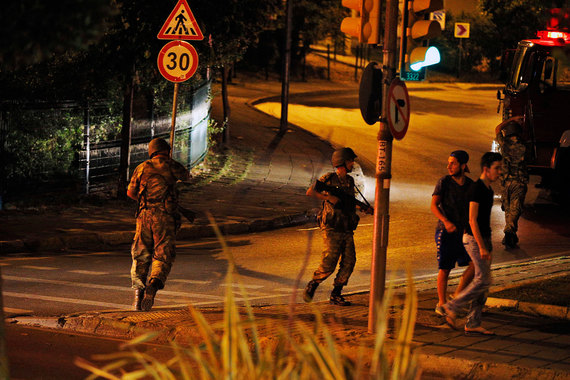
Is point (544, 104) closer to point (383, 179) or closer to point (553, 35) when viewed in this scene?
point (553, 35)

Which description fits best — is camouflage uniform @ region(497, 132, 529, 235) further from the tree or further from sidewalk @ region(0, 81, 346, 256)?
the tree

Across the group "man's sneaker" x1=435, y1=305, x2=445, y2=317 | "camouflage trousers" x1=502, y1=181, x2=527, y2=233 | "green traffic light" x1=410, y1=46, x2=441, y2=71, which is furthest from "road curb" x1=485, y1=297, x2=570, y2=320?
"camouflage trousers" x1=502, y1=181, x2=527, y2=233

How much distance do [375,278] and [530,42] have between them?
1125 centimetres

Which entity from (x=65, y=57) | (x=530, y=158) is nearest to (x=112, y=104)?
(x=65, y=57)

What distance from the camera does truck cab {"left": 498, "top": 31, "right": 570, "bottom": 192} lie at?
60.0 ft

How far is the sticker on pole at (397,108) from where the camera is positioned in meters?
8.43

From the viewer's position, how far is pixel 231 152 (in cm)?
2395

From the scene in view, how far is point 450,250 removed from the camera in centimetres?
927

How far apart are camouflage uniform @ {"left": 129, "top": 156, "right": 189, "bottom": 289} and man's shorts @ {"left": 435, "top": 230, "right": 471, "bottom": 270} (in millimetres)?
2641

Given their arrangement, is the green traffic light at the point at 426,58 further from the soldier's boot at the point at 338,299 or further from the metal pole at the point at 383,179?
the soldier's boot at the point at 338,299

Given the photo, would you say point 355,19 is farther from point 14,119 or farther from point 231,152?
point 231,152

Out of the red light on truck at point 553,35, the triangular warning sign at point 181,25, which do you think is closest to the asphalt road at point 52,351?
the triangular warning sign at point 181,25

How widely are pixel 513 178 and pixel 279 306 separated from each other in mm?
11009

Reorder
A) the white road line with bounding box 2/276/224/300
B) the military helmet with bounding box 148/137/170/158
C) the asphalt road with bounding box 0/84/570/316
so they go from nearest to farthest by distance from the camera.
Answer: the military helmet with bounding box 148/137/170/158
the asphalt road with bounding box 0/84/570/316
the white road line with bounding box 2/276/224/300
